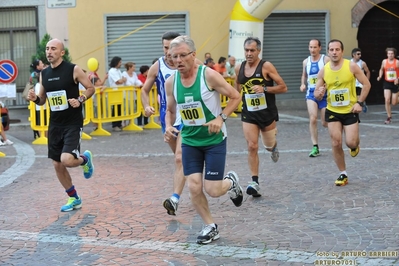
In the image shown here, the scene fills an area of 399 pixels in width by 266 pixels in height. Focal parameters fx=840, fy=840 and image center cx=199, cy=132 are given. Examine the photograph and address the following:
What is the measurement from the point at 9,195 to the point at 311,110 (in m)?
5.64

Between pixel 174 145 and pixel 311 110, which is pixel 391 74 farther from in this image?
pixel 174 145

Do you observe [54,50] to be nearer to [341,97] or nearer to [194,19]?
[341,97]

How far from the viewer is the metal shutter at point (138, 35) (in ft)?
84.8

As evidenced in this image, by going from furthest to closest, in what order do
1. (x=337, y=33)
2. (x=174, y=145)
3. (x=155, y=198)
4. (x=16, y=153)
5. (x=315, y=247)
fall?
(x=337, y=33) < (x=16, y=153) < (x=155, y=198) < (x=174, y=145) < (x=315, y=247)

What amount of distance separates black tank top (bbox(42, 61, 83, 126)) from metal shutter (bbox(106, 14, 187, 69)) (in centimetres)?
1625

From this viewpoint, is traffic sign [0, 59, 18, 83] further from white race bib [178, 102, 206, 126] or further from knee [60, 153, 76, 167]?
white race bib [178, 102, 206, 126]

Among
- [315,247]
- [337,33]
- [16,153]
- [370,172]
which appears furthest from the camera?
[337,33]

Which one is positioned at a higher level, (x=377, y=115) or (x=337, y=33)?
(x=337, y=33)

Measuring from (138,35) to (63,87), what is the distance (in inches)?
656

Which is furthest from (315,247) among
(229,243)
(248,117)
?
(248,117)

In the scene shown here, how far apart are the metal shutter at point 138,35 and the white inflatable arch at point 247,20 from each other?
9.68 ft

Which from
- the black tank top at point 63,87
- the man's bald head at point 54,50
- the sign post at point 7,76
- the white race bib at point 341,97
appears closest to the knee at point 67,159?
the black tank top at point 63,87

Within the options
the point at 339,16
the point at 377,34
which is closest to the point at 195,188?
the point at 339,16

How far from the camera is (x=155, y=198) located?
1023 cm
